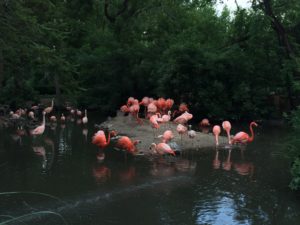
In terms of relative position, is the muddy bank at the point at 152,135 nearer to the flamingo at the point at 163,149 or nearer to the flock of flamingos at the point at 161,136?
the flock of flamingos at the point at 161,136

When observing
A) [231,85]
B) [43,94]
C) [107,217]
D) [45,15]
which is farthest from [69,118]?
[107,217]

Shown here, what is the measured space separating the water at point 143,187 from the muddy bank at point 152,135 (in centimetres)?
65

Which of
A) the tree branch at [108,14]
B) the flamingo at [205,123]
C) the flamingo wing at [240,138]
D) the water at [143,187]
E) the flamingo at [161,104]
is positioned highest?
the tree branch at [108,14]

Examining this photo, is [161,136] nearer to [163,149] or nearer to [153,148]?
[153,148]

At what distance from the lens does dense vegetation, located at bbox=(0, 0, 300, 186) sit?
19531 mm

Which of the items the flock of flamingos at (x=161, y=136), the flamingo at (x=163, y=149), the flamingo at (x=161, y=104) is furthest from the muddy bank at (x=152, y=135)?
the flamingo at (x=163, y=149)

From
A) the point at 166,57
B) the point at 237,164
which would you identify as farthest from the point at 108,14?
the point at 237,164

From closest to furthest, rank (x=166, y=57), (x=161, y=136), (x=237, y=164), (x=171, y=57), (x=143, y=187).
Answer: (x=143, y=187), (x=237, y=164), (x=161, y=136), (x=171, y=57), (x=166, y=57)

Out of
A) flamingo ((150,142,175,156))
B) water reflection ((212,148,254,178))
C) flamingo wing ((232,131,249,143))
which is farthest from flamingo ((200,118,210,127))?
flamingo ((150,142,175,156))

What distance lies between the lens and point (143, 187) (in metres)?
9.29

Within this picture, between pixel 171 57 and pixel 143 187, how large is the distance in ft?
44.4

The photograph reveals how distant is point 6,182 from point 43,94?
2695cm

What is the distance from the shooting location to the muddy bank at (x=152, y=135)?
1402 cm

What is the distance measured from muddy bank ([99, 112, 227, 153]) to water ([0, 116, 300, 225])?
2.12ft
